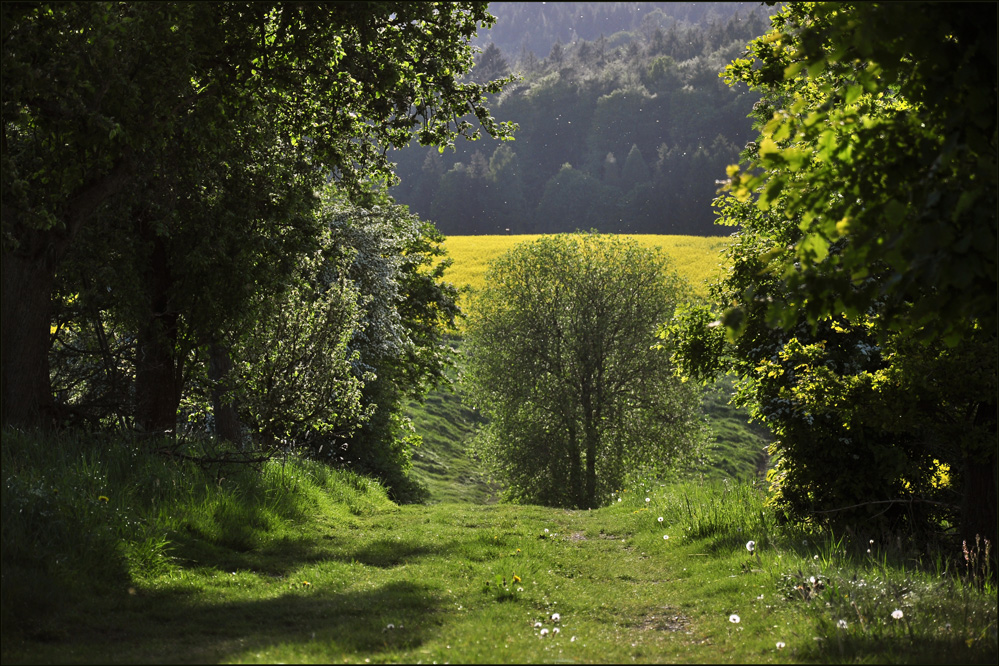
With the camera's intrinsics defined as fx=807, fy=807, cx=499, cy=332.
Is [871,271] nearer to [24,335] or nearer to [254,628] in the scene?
[254,628]

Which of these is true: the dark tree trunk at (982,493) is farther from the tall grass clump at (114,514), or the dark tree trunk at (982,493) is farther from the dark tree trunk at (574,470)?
the dark tree trunk at (574,470)

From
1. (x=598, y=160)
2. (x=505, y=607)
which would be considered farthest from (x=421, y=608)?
(x=598, y=160)

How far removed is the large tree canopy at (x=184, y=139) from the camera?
10.8m

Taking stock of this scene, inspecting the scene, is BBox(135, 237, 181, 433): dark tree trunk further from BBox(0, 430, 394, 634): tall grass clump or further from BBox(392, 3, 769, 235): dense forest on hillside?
BBox(392, 3, 769, 235): dense forest on hillside

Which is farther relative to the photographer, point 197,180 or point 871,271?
point 197,180

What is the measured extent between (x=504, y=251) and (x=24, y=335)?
145ft

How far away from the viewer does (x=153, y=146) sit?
1177 cm

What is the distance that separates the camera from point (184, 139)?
13562 millimetres

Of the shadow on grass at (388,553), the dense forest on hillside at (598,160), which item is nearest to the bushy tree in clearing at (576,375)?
the shadow on grass at (388,553)

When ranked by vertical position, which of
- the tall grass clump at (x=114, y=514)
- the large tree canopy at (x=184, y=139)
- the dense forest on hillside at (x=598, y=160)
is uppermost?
the dense forest on hillside at (x=598, y=160)

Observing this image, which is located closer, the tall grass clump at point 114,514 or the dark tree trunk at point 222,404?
the tall grass clump at point 114,514

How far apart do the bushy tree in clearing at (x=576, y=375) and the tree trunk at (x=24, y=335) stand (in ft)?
73.8

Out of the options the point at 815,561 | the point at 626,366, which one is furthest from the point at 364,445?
the point at 815,561

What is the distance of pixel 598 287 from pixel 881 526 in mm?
21781
